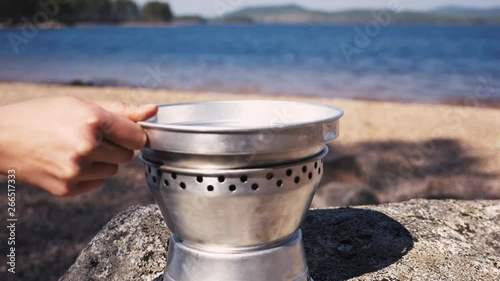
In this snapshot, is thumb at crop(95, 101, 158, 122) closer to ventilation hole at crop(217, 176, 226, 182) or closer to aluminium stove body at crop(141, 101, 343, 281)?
aluminium stove body at crop(141, 101, 343, 281)

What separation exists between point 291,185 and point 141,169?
15.5 ft

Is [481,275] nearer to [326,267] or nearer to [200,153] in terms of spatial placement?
[326,267]

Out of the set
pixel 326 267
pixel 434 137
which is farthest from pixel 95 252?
pixel 434 137

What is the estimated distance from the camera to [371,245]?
187 centimetres

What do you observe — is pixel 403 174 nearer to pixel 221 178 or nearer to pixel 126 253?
pixel 126 253

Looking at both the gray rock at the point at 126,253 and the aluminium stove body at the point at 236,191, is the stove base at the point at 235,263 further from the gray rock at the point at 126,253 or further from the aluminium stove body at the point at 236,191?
the gray rock at the point at 126,253

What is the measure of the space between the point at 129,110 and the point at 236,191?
31 cm

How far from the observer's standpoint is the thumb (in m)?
1.14

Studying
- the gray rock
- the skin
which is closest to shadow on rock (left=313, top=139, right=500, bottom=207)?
the gray rock

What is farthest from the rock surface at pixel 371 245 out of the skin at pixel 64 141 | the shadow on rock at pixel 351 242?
the skin at pixel 64 141

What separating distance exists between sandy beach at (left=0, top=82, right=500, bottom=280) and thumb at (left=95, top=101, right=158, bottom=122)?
2.09 m

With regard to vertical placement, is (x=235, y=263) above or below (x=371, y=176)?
above

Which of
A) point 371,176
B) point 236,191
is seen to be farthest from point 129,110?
point 371,176

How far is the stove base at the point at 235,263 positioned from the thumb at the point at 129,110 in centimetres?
36
